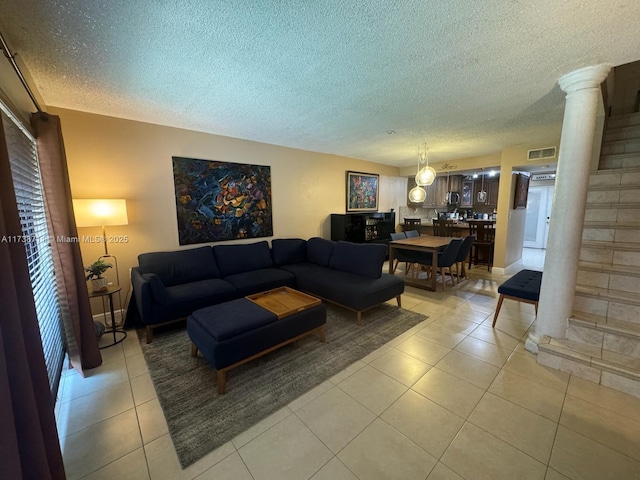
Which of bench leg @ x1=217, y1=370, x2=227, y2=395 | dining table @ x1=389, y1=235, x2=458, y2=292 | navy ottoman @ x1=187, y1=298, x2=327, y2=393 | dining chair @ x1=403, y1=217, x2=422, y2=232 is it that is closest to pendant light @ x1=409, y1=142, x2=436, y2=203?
dining table @ x1=389, y1=235, x2=458, y2=292

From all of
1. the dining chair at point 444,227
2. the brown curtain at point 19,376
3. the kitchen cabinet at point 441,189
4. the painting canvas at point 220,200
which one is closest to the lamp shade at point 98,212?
the painting canvas at point 220,200

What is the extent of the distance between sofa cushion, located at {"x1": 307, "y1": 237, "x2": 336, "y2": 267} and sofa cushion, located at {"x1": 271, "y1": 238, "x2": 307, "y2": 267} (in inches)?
4.9

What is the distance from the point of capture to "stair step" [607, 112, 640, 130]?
3.24m

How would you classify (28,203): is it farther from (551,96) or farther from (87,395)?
(551,96)

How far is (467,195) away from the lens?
7.59m

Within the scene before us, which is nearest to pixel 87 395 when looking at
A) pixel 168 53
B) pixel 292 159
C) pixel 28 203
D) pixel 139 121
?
pixel 28 203

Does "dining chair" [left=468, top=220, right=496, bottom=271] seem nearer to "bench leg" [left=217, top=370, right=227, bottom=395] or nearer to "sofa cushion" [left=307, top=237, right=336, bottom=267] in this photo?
"sofa cushion" [left=307, top=237, right=336, bottom=267]

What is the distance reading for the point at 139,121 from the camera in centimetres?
309

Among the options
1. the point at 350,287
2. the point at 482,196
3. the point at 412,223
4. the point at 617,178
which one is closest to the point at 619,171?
the point at 617,178

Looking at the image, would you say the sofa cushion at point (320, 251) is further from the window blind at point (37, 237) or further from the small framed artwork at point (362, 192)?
the window blind at point (37, 237)

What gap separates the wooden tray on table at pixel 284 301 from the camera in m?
2.33

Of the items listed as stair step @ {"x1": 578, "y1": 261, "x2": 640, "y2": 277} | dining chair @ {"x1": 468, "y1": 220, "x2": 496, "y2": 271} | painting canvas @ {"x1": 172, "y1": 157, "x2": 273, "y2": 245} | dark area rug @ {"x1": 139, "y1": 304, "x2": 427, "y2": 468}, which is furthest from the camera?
dining chair @ {"x1": 468, "y1": 220, "x2": 496, "y2": 271}

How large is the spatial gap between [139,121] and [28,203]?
172 centimetres

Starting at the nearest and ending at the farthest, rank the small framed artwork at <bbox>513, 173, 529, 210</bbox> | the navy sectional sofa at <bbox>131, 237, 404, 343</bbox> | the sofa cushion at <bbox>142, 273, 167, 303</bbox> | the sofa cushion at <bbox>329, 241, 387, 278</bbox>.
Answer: the sofa cushion at <bbox>142, 273, 167, 303</bbox> < the navy sectional sofa at <bbox>131, 237, 404, 343</bbox> < the sofa cushion at <bbox>329, 241, 387, 278</bbox> < the small framed artwork at <bbox>513, 173, 529, 210</bbox>
